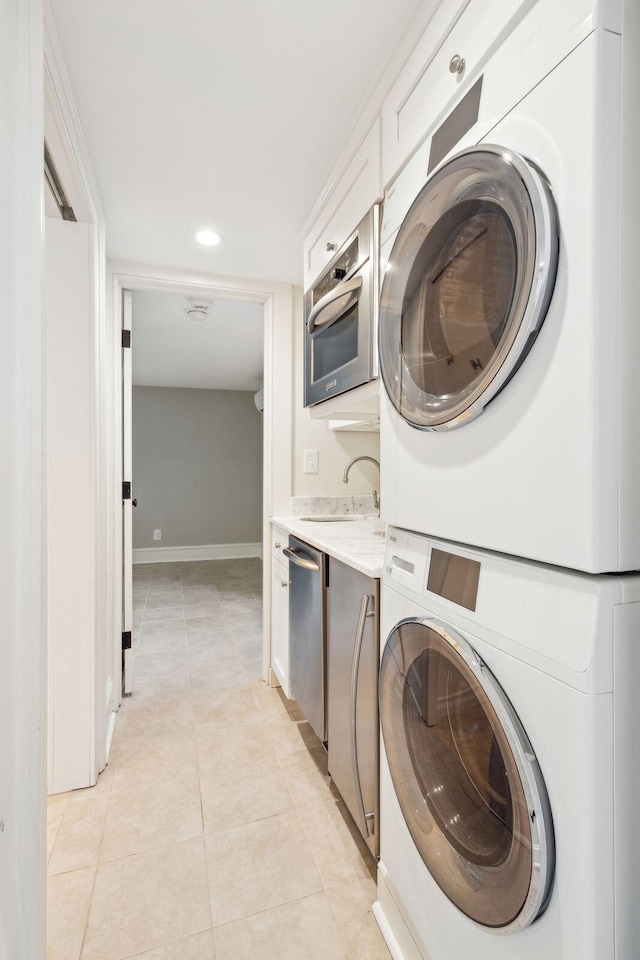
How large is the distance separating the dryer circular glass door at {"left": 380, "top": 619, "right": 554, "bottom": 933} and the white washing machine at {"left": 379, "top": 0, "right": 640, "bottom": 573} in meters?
0.24

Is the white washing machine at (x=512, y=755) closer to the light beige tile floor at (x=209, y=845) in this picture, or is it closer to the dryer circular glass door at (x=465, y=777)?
the dryer circular glass door at (x=465, y=777)

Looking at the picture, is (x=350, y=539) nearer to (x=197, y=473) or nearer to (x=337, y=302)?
(x=337, y=302)

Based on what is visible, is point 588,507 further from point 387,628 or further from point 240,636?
point 240,636

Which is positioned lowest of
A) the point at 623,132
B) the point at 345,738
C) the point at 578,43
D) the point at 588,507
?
the point at 345,738

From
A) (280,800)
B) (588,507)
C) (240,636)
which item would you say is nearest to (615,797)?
(588,507)

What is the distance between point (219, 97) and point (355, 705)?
5.85 feet

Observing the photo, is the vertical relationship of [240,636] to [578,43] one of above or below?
below

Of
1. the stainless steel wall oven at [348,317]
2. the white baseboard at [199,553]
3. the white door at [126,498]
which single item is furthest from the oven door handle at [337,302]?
the white baseboard at [199,553]

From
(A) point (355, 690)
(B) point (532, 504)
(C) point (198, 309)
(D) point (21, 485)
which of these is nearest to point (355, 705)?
(A) point (355, 690)

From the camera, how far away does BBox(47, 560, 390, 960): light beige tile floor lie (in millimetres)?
1142

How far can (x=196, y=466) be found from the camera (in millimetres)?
5977

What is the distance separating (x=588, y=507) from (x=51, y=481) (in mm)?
1694

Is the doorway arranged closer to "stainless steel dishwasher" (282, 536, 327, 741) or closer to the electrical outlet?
the electrical outlet

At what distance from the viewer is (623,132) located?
576mm
